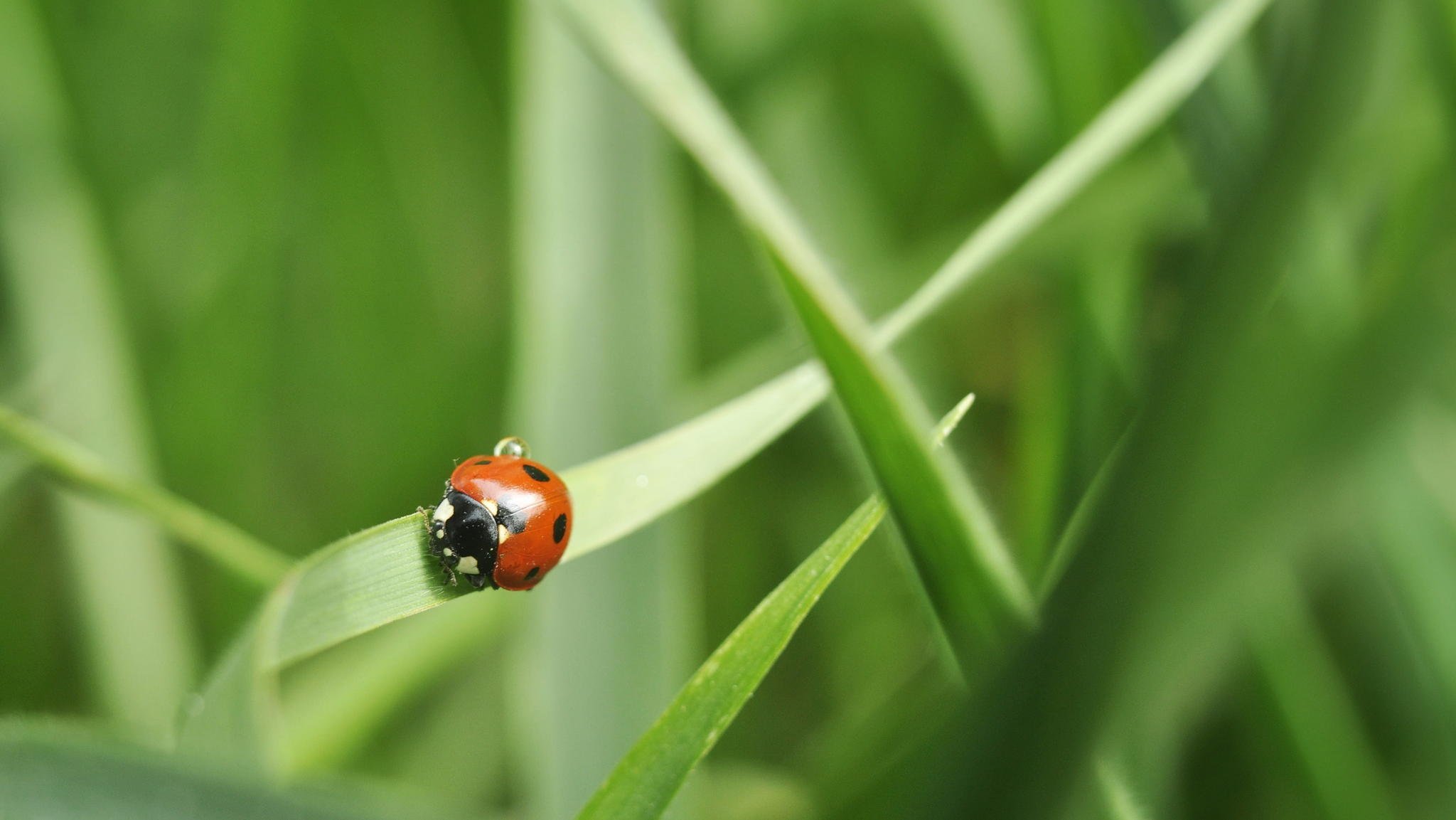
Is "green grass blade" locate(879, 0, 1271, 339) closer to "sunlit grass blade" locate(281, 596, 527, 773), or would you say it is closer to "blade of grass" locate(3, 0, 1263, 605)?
"blade of grass" locate(3, 0, 1263, 605)

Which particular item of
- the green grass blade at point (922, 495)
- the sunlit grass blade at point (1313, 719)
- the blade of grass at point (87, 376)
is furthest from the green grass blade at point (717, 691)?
the blade of grass at point (87, 376)


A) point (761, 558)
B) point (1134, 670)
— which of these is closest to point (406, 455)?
point (761, 558)

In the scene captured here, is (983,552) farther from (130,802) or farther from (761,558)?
(761,558)

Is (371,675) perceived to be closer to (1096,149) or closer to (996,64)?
(1096,149)

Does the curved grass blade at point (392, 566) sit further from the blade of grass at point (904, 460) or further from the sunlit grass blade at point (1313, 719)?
the sunlit grass blade at point (1313, 719)

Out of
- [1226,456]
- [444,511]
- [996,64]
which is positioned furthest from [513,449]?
[996,64]

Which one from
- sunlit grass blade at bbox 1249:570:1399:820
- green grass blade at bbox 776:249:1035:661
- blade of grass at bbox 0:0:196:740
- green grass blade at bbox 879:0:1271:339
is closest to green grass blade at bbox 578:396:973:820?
green grass blade at bbox 776:249:1035:661

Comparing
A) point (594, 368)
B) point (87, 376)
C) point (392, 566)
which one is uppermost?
point (87, 376)
